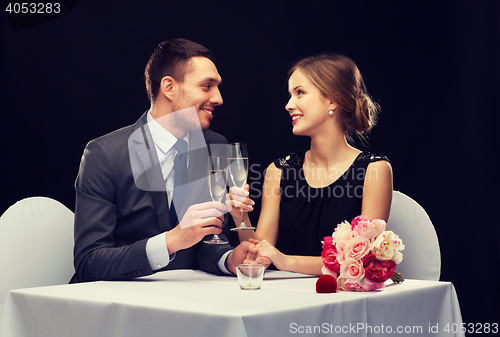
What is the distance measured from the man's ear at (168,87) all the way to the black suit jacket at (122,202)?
0.30 metres

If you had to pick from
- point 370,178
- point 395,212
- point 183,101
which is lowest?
point 395,212

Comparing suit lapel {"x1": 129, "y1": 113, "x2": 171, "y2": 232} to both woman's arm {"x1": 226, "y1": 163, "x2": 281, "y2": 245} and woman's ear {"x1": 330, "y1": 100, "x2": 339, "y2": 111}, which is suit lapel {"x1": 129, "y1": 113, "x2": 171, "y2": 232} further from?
woman's ear {"x1": 330, "y1": 100, "x2": 339, "y2": 111}

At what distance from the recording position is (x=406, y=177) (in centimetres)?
343

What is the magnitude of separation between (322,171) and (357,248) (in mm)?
1059

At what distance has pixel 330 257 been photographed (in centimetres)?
168

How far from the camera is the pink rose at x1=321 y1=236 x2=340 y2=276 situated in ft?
5.36

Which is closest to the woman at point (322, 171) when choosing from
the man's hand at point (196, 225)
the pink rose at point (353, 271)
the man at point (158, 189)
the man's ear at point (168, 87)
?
the man at point (158, 189)

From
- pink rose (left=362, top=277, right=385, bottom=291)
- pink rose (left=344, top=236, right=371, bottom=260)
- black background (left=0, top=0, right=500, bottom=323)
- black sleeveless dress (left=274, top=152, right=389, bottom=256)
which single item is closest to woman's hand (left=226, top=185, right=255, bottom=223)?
pink rose (left=344, top=236, right=371, bottom=260)

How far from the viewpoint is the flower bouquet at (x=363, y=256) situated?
1529 millimetres

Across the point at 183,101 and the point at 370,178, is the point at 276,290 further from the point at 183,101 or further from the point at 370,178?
the point at 183,101

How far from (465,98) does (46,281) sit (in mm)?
2784

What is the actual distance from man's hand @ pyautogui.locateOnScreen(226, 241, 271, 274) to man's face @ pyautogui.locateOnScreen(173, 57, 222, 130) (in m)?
0.86

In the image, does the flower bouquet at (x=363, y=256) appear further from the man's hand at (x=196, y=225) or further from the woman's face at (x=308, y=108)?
the woman's face at (x=308, y=108)

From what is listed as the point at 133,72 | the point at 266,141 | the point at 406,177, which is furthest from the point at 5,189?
the point at 406,177
